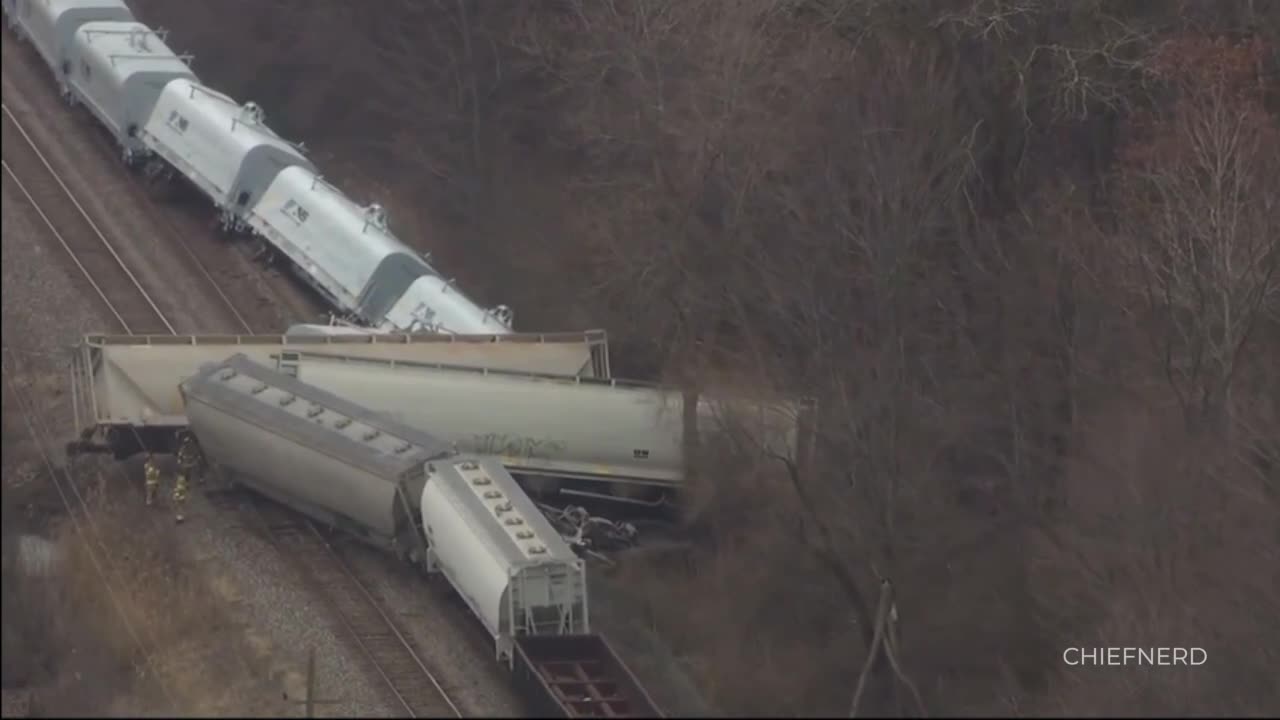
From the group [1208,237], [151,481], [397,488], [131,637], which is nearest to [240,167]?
[151,481]

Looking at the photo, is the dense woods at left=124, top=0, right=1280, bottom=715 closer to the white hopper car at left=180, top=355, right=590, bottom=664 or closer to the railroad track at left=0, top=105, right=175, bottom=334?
the white hopper car at left=180, top=355, right=590, bottom=664

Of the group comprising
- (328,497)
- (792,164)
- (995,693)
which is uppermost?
(792,164)

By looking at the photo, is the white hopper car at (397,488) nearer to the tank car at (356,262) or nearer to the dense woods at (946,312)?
the dense woods at (946,312)

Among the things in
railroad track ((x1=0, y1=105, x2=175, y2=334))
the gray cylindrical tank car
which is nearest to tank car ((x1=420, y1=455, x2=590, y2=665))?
the gray cylindrical tank car

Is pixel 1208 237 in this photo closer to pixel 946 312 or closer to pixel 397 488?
pixel 946 312

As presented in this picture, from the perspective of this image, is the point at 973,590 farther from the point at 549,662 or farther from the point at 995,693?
the point at 549,662

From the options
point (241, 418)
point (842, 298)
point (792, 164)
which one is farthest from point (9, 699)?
point (792, 164)
